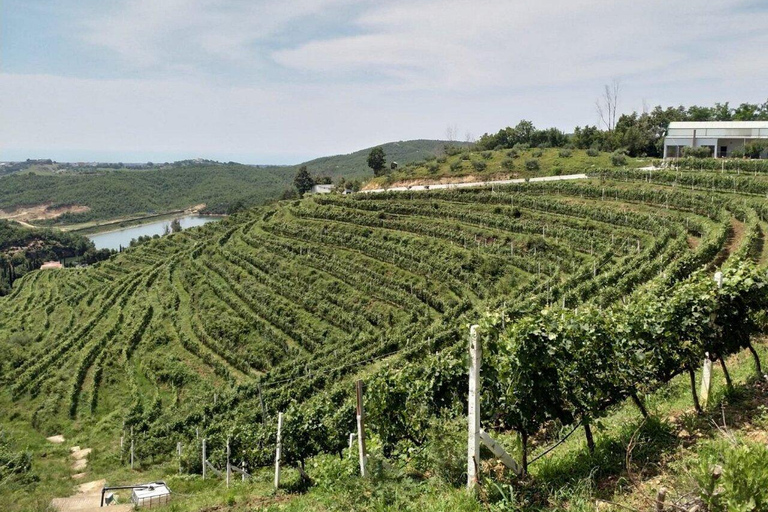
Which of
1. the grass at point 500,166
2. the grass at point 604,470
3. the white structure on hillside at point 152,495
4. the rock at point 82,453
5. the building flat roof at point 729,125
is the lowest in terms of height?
the rock at point 82,453

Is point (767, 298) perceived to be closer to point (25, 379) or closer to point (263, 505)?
point (263, 505)

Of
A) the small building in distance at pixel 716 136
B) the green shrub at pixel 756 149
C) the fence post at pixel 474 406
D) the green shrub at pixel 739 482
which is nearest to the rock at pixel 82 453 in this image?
the fence post at pixel 474 406

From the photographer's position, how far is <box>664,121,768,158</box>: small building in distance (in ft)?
167

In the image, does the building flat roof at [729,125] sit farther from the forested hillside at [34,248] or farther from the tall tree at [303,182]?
the forested hillside at [34,248]

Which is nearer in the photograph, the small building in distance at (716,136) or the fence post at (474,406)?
the fence post at (474,406)

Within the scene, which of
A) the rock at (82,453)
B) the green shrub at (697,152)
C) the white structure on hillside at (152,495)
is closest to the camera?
the white structure on hillside at (152,495)

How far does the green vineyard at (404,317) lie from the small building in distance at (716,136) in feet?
42.9

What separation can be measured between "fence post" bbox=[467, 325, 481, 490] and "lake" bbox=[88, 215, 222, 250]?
457 ft

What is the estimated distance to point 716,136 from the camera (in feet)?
174

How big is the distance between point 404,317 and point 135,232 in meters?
140

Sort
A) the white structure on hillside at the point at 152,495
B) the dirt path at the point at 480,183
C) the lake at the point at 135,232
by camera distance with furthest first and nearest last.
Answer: the lake at the point at 135,232, the dirt path at the point at 480,183, the white structure on hillside at the point at 152,495

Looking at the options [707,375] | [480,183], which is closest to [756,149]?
[480,183]

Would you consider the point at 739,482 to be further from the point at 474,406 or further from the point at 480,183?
the point at 480,183

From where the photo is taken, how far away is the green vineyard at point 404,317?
311 inches
